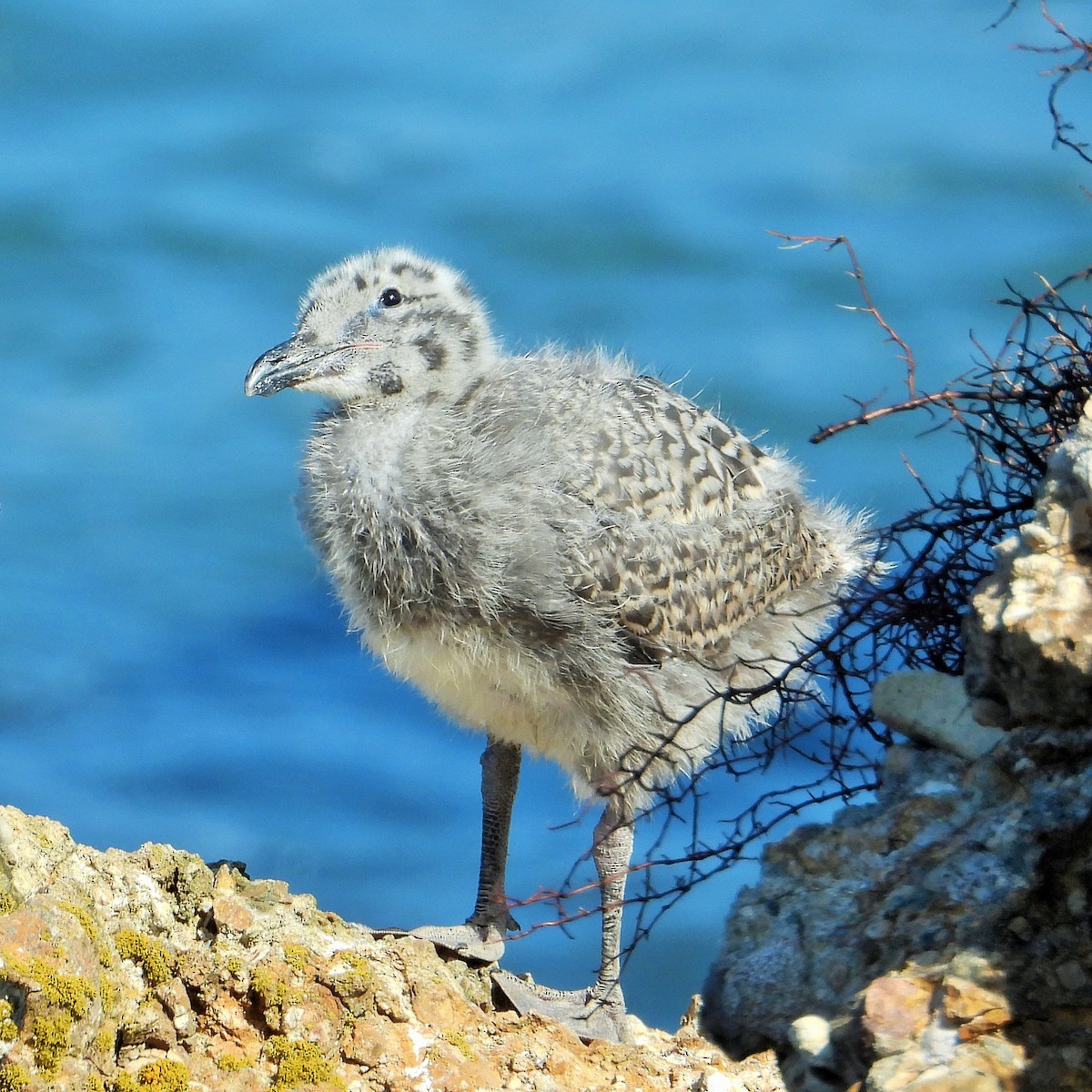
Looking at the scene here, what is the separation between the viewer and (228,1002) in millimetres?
3619

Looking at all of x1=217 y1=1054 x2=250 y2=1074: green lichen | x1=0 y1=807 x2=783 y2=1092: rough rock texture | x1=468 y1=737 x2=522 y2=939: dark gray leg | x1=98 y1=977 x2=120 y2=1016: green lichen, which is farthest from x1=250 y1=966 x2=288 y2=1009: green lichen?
x1=468 y1=737 x2=522 y2=939: dark gray leg

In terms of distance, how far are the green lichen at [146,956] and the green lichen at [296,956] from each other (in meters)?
0.28

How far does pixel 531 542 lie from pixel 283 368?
3.06ft

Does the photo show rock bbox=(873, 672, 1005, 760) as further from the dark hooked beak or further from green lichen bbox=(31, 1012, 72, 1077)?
the dark hooked beak

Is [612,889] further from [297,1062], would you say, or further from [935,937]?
[935,937]

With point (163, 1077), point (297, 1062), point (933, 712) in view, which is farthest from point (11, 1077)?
point (933, 712)

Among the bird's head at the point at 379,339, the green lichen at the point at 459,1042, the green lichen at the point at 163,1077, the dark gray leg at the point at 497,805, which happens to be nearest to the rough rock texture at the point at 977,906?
the green lichen at the point at 459,1042

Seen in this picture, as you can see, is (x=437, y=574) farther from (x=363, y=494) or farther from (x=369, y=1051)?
(x=369, y=1051)

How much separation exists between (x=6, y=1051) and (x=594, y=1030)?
6.20 ft

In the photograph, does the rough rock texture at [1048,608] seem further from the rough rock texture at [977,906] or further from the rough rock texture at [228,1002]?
the rough rock texture at [228,1002]

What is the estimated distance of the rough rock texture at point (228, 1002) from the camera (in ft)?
10.4

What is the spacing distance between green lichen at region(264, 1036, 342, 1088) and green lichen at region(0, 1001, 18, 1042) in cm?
70

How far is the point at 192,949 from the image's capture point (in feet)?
12.1

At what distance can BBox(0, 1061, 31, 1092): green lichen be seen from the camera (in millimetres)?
3020
